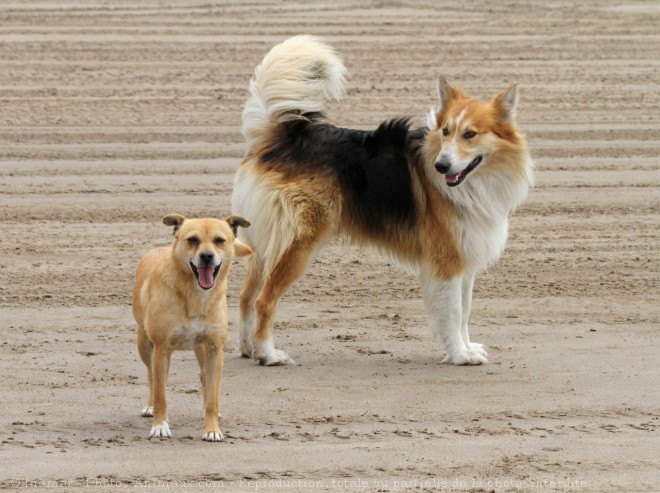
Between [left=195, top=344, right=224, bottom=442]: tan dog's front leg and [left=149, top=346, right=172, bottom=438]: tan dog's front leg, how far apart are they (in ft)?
0.67

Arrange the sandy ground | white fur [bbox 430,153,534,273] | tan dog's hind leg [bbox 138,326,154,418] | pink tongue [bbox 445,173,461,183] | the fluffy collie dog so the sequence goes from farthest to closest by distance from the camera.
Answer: white fur [bbox 430,153,534,273]
the fluffy collie dog
pink tongue [bbox 445,173,461,183]
tan dog's hind leg [bbox 138,326,154,418]
the sandy ground

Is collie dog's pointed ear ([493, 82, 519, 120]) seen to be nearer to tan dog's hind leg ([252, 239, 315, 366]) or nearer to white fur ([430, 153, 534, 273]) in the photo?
white fur ([430, 153, 534, 273])

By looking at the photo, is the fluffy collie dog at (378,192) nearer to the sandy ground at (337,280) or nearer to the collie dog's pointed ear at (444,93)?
the collie dog's pointed ear at (444,93)

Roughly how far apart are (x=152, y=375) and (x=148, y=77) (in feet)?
32.8

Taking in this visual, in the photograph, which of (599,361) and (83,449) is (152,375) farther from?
(599,361)

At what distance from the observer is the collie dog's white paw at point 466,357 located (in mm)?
8086

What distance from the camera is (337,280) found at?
9898mm

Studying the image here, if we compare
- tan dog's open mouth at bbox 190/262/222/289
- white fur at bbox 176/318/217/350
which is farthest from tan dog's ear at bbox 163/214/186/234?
white fur at bbox 176/318/217/350

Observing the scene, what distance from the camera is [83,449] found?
20.7 ft

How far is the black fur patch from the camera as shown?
826cm

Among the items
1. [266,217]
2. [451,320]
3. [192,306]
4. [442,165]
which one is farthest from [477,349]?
[192,306]

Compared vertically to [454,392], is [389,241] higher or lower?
higher

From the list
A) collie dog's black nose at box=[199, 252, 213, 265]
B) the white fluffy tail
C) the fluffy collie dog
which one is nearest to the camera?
collie dog's black nose at box=[199, 252, 213, 265]

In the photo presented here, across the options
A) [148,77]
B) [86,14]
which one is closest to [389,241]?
[148,77]
